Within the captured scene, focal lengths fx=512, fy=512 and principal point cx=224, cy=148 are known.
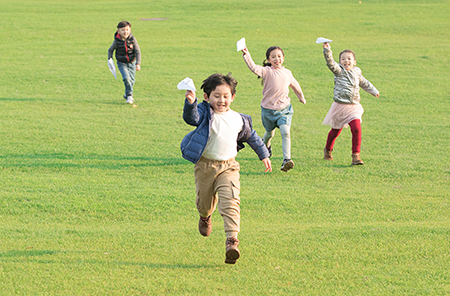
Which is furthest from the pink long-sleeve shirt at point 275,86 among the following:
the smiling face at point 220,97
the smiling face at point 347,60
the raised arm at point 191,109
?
the raised arm at point 191,109

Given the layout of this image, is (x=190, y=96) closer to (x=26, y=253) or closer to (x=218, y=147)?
(x=218, y=147)

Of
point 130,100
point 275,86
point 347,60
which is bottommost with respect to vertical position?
point 130,100

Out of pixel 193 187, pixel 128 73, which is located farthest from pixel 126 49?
pixel 193 187

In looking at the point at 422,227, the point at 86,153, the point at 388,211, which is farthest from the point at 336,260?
the point at 86,153

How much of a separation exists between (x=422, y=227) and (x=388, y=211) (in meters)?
0.79

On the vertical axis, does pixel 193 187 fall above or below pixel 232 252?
below

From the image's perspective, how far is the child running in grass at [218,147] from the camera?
187 inches

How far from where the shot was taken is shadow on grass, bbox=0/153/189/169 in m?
8.20

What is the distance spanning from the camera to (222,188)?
482cm

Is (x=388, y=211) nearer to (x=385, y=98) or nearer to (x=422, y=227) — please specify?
(x=422, y=227)

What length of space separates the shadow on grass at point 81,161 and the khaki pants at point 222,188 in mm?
3555

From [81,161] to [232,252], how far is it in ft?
15.3

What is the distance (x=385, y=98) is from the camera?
13.9 meters

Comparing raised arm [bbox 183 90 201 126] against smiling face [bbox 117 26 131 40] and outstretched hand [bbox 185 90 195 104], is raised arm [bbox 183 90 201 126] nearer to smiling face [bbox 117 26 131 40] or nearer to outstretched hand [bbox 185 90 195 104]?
outstretched hand [bbox 185 90 195 104]
